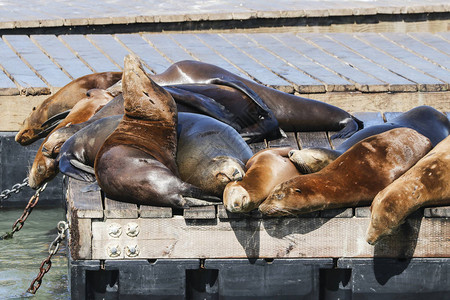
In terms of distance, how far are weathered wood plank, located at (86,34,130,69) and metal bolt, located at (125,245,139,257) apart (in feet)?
12.7

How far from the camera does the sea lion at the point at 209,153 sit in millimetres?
4609

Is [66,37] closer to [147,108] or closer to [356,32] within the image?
[356,32]

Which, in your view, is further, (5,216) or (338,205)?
(5,216)

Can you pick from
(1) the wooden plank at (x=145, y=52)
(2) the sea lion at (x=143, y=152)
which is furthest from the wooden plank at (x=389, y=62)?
(2) the sea lion at (x=143, y=152)

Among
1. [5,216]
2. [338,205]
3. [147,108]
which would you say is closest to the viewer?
[338,205]

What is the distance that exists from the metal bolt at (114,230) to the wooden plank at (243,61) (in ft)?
10.4

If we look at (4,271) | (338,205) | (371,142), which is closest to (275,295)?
(338,205)

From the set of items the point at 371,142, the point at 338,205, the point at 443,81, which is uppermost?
the point at 443,81

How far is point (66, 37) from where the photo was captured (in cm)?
918

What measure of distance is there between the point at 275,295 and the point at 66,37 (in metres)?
5.16

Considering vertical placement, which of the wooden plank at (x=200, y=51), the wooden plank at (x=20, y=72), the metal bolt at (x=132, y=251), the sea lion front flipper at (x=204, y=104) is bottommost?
the metal bolt at (x=132, y=251)

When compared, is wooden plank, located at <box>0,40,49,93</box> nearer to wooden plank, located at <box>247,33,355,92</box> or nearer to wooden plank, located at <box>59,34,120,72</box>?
wooden plank, located at <box>59,34,120,72</box>

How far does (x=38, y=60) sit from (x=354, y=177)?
4402mm

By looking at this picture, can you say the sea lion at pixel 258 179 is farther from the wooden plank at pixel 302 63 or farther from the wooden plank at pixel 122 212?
the wooden plank at pixel 302 63
